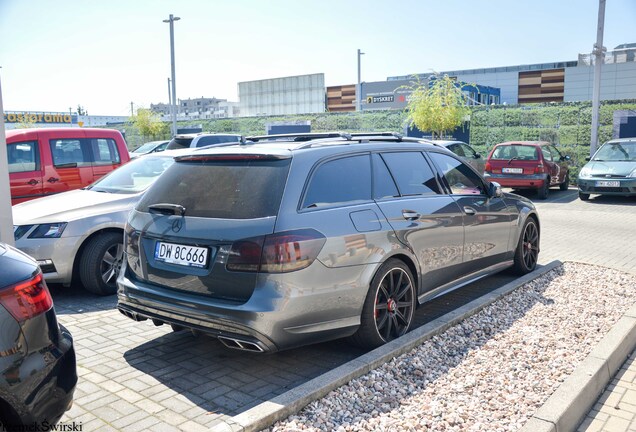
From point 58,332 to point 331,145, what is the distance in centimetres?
251

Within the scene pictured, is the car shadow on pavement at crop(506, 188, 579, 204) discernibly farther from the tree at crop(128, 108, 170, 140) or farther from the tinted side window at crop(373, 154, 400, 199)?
the tree at crop(128, 108, 170, 140)

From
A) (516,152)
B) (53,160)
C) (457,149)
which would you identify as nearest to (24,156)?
(53,160)

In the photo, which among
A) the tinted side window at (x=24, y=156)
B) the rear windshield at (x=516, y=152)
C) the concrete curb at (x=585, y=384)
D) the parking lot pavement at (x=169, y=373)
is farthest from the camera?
the rear windshield at (x=516, y=152)

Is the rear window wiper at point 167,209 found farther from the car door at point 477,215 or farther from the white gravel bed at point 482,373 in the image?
the car door at point 477,215

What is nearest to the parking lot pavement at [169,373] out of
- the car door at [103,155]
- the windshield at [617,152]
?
the car door at [103,155]

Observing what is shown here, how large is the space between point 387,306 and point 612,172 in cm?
1281

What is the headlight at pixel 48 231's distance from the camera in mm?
5926

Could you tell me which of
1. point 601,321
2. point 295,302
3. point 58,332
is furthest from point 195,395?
point 601,321

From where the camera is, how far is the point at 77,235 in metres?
6.07

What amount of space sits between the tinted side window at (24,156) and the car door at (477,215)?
20.5ft

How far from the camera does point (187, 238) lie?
13.1ft

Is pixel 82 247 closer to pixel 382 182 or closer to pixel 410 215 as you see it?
pixel 382 182

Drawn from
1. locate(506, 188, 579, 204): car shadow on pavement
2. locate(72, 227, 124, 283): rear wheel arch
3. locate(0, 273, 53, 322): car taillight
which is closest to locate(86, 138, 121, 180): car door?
locate(72, 227, 124, 283): rear wheel arch

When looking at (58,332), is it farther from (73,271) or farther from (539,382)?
(73,271)
